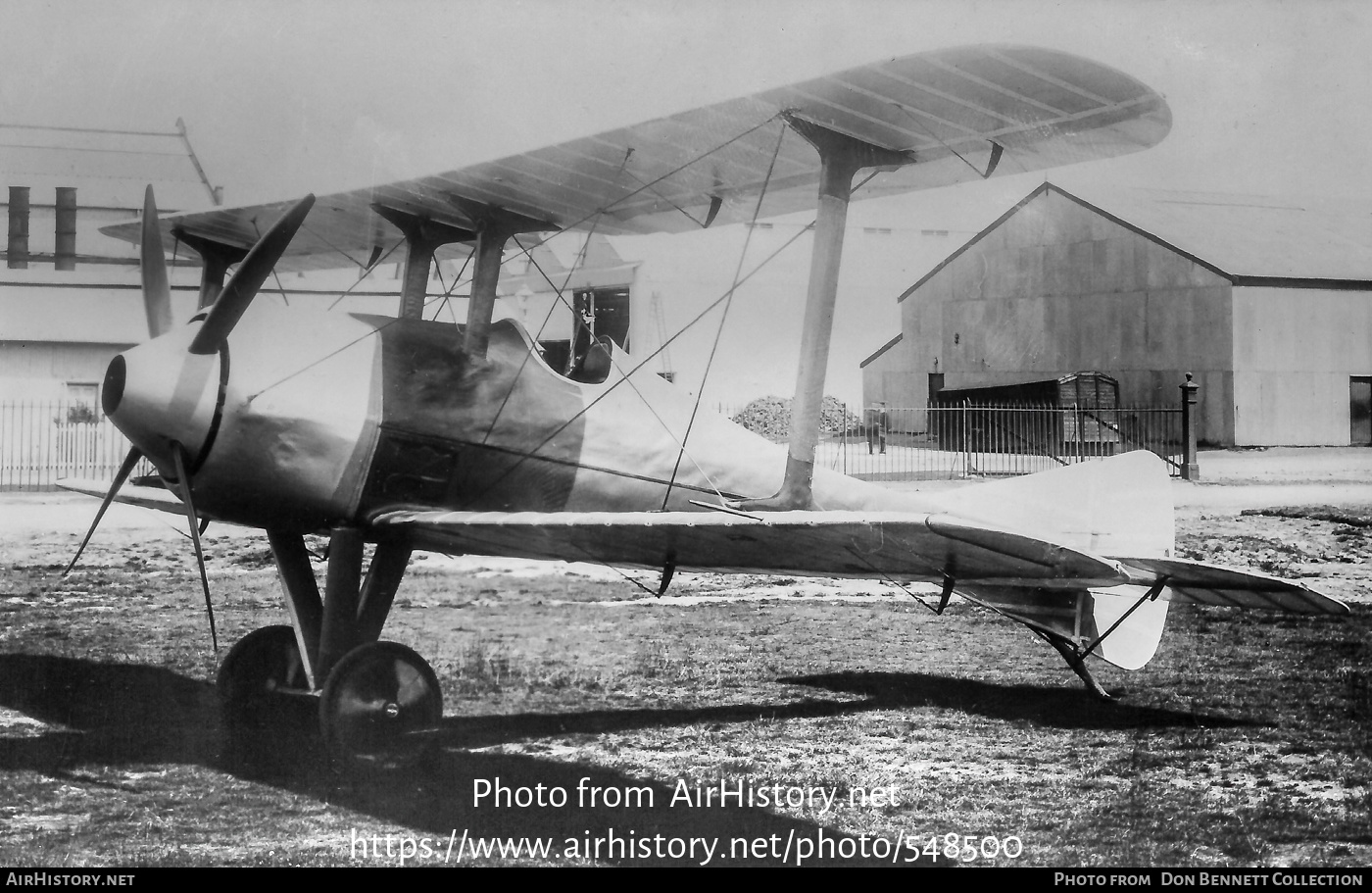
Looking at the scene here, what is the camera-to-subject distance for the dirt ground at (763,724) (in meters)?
4.04

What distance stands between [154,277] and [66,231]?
6.13 ft

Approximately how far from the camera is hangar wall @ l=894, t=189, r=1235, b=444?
28.1ft

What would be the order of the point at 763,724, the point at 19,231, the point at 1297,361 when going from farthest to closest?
the point at 1297,361 < the point at 19,231 < the point at 763,724

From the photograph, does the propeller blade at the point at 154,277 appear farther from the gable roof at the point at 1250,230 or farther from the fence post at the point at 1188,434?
the fence post at the point at 1188,434

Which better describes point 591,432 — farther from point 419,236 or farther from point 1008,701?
point 1008,701

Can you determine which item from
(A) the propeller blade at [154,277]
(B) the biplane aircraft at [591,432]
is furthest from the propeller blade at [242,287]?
(A) the propeller blade at [154,277]

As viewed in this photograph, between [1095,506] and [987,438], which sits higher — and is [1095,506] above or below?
below

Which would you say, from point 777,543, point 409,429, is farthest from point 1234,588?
point 409,429

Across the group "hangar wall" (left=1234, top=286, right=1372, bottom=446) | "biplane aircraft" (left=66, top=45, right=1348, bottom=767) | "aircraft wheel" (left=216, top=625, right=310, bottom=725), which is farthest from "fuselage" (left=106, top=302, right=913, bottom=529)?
"hangar wall" (left=1234, top=286, right=1372, bottom=446)

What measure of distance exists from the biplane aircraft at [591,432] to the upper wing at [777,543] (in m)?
0.02

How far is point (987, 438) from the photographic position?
10.9 meters

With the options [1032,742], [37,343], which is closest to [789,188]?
[1032,742]

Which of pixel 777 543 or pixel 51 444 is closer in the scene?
pixel 777 543

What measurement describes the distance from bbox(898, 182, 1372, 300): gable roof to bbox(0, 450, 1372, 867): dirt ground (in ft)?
3.99
